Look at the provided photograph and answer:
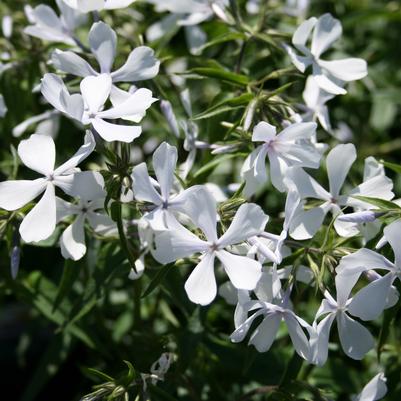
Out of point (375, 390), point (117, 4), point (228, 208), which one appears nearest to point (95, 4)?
point (117, 4)

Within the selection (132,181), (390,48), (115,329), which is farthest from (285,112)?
(390,48)

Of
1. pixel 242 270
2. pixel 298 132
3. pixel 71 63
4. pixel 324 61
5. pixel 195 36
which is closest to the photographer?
pixel 242 270

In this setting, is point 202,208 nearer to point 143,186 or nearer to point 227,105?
point 143,186

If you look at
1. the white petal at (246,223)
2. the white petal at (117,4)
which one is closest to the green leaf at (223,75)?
the white petal at (117,4)

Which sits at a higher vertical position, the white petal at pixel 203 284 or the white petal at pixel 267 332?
the white petal at pixel 203 284

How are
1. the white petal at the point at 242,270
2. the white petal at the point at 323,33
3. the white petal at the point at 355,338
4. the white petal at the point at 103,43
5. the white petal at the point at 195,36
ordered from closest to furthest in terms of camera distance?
the white petal at the point at 242,270 < the white petal at the point at 355,338 < the white petal at the point at 103,43 < the white petal at the point at 323,33 < the white petal at the point at 195,36

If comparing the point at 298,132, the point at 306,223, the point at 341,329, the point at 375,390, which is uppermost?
the point at 298,132

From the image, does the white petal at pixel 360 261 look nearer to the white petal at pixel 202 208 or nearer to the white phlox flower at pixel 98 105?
the white petal at pixel 202 208
